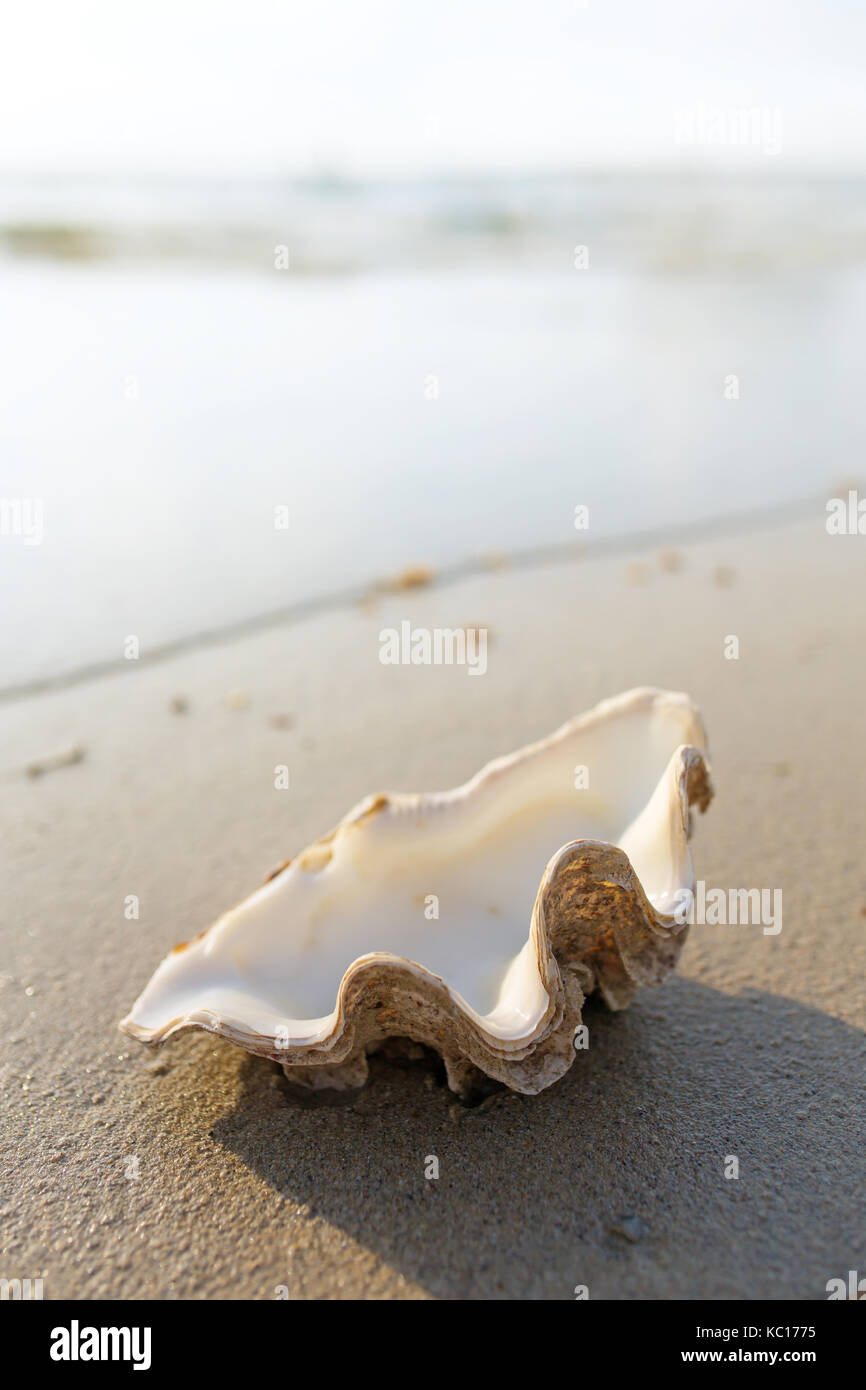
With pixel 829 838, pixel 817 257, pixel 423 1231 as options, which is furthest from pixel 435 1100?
pixel 817 257

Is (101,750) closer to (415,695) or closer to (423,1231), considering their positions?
(415,695)

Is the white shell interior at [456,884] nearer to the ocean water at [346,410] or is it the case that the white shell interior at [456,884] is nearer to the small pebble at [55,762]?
the small pebble at [55,762]

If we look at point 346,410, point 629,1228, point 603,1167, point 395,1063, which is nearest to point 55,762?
point 395,1063

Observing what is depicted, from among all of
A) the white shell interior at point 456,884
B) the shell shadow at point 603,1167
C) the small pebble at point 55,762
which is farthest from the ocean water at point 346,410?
the shell shadow at point 603,1167

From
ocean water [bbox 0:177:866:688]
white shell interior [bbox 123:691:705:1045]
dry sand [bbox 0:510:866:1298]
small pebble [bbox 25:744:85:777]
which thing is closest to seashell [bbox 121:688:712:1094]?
white shell interior [bbox 123:691:705:1045]

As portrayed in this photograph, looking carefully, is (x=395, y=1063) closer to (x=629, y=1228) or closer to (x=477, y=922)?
(x=477, y=922)
